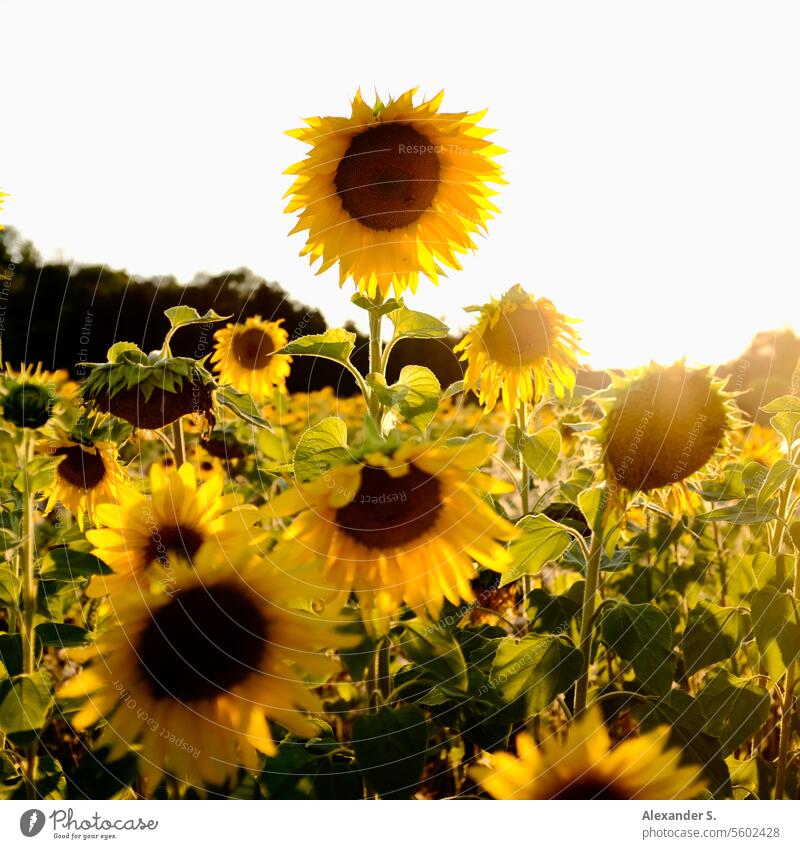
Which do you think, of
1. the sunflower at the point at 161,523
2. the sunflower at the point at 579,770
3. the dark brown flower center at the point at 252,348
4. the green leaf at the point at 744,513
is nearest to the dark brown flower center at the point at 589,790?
the sunflower at the point at 579,770

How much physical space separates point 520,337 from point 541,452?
11.0 inches

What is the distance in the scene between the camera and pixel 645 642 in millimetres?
853

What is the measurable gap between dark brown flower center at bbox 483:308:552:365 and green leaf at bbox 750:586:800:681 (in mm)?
566

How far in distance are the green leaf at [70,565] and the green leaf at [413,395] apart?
0.41 m

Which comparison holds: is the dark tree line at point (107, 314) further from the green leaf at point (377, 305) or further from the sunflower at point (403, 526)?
the sunflower at point (403, 526)

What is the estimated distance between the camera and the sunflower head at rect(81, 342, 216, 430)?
0.96 meters

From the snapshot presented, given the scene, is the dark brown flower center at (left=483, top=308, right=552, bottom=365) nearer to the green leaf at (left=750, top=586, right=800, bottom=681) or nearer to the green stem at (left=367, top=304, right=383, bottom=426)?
the green stem at (left=367, top=304, right=383, bottom=426)

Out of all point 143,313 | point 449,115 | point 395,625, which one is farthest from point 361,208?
point 143,313

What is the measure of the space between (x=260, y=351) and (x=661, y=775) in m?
1.82

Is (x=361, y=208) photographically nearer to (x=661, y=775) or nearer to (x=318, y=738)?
(x=318, y=738)

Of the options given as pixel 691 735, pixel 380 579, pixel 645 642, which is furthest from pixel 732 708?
pixel 380 579

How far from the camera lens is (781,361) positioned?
1397mm

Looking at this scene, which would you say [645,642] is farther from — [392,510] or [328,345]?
[328,345]
